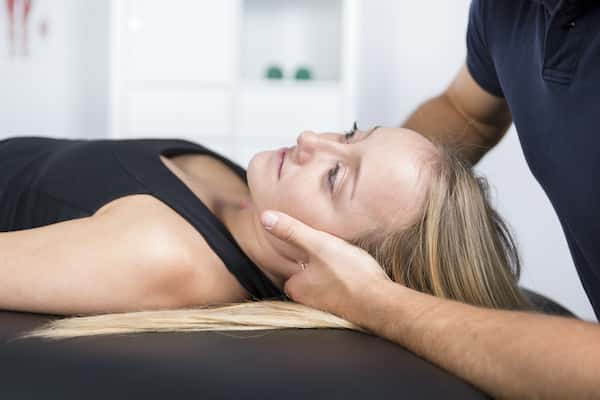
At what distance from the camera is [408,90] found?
14.2 ft

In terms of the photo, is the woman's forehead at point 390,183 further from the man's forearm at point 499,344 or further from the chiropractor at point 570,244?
the man's forearm at point 499,344

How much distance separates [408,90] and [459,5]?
539 millimetres

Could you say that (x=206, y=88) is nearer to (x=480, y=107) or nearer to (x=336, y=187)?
(x=480, y=107)

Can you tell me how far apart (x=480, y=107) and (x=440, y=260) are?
0.71m

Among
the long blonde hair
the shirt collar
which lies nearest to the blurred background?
the long blonde hair

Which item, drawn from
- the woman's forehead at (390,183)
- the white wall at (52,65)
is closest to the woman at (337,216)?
the woman's forehead at (390,183)

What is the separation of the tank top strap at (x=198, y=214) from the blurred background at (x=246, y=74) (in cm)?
242

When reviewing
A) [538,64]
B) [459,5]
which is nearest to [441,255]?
[538,64]

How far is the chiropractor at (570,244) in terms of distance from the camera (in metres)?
0.89

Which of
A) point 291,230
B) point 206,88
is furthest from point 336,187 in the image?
point 206,88

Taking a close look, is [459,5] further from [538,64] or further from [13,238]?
[13,238]

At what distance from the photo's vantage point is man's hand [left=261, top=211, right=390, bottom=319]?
3.91 ft

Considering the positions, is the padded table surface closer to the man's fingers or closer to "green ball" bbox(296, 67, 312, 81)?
the man's fingers

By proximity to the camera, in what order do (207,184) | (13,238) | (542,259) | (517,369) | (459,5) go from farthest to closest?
(459,5) → (542,259) → (207,184) → (13,238) → (517,369)
